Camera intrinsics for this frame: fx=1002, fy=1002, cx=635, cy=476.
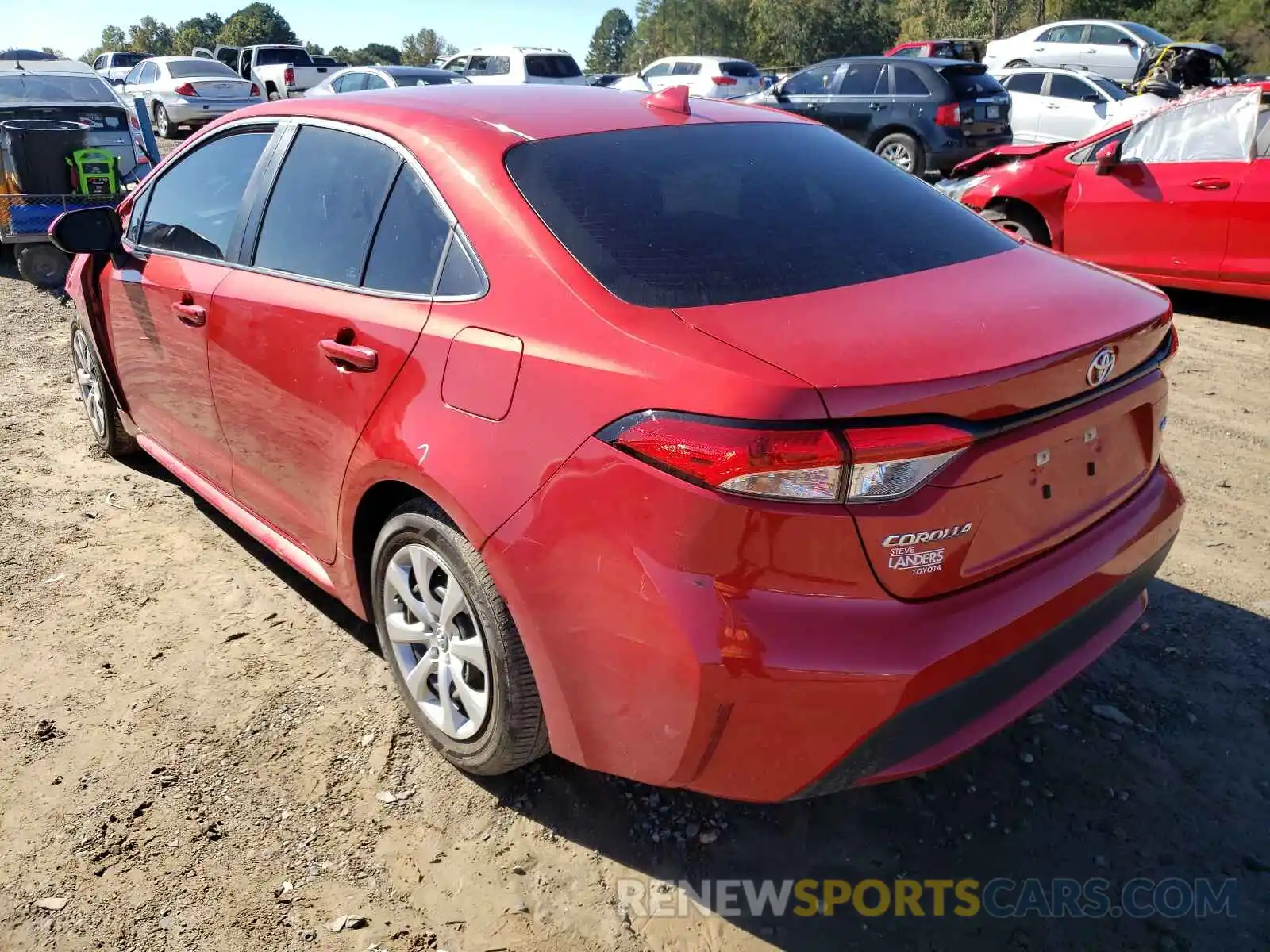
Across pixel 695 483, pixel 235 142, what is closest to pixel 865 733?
pixel 695 483

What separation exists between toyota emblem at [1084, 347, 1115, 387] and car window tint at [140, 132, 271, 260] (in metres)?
2.56

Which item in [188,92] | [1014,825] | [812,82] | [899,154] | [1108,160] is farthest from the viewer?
[188,92]

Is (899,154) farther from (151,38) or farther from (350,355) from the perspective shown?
(151,38)

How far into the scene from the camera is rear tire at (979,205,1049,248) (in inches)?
298

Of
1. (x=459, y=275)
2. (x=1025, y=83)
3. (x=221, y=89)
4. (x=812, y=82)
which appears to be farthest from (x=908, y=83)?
(x=221, y=89)

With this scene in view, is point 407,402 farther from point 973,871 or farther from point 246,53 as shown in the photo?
point 246,53

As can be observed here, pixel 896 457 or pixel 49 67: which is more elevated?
pixel 49 67

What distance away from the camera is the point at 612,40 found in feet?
226

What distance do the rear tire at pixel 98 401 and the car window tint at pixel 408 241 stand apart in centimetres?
238

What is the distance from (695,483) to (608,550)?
0.23 meters

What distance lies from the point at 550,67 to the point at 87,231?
59.9 feet

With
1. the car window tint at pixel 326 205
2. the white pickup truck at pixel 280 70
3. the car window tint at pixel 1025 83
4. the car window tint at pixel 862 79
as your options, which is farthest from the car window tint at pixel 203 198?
the white pickup truck at pixel 280 70

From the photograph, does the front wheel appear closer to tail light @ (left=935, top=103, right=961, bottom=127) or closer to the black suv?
the black suv

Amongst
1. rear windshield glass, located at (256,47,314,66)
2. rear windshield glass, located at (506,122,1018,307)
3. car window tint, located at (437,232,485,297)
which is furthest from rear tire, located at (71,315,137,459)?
rear windshield glass, located at (256,47,314,66)
